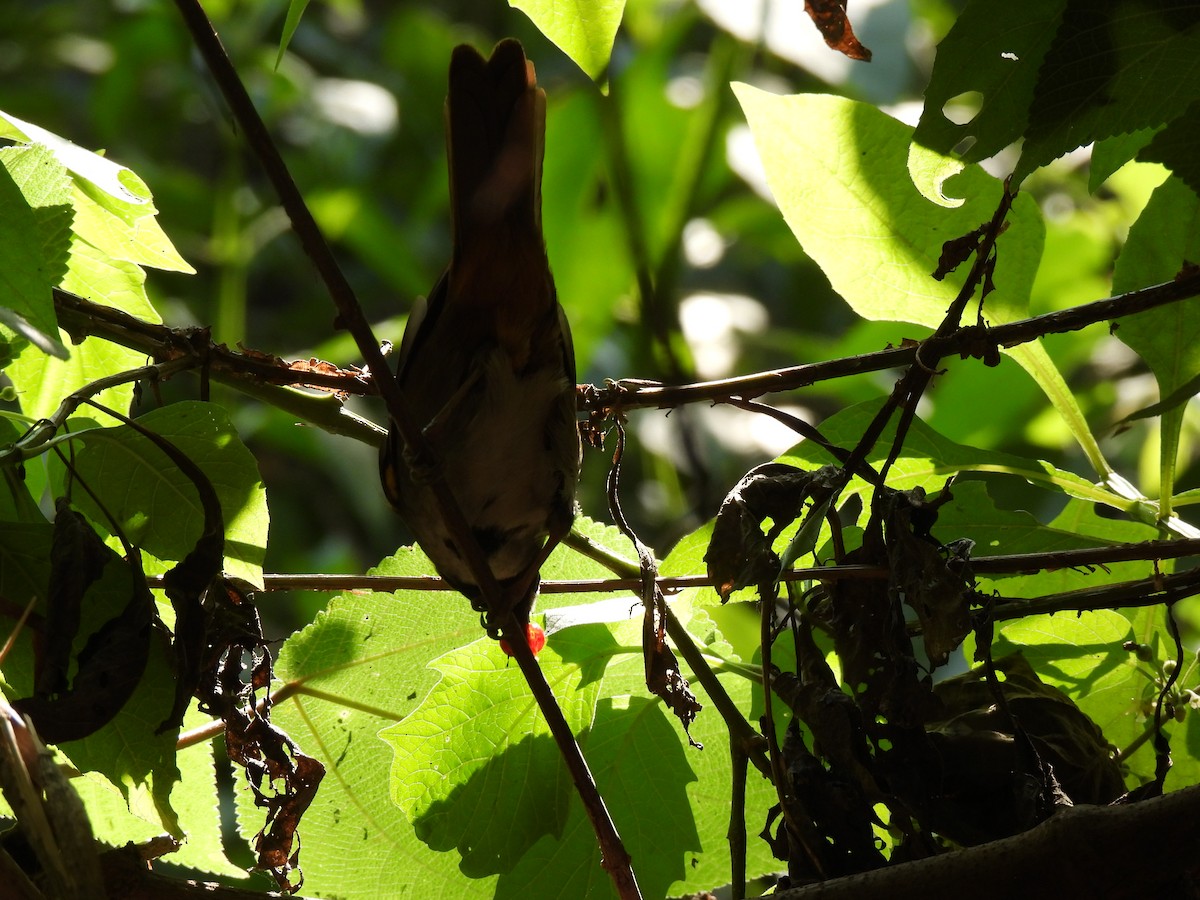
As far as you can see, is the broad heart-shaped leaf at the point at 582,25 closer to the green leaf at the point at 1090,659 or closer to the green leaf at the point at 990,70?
the green leaf at the point at 990,70

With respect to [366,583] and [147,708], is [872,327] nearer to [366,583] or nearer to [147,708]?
[366,583]

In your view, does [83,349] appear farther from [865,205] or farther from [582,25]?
[865,205]

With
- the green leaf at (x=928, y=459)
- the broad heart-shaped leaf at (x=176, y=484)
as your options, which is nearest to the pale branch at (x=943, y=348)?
the green leaf at (x=928, y=459)

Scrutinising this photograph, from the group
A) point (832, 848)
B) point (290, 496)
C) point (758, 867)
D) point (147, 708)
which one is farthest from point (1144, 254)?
point (290, 496)

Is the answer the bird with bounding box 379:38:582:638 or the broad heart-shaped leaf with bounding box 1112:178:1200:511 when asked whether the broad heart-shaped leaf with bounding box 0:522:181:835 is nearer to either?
the bird with bounding box 379:38:582:638

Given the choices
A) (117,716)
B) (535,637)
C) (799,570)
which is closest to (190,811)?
(117,716)

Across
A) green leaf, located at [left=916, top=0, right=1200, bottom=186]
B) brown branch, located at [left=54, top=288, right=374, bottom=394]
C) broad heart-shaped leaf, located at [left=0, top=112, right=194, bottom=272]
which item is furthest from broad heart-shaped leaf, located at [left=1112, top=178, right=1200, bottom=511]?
broad heart-shaped leaf, located at [left=0, top=112, right=194, bottom=272]
